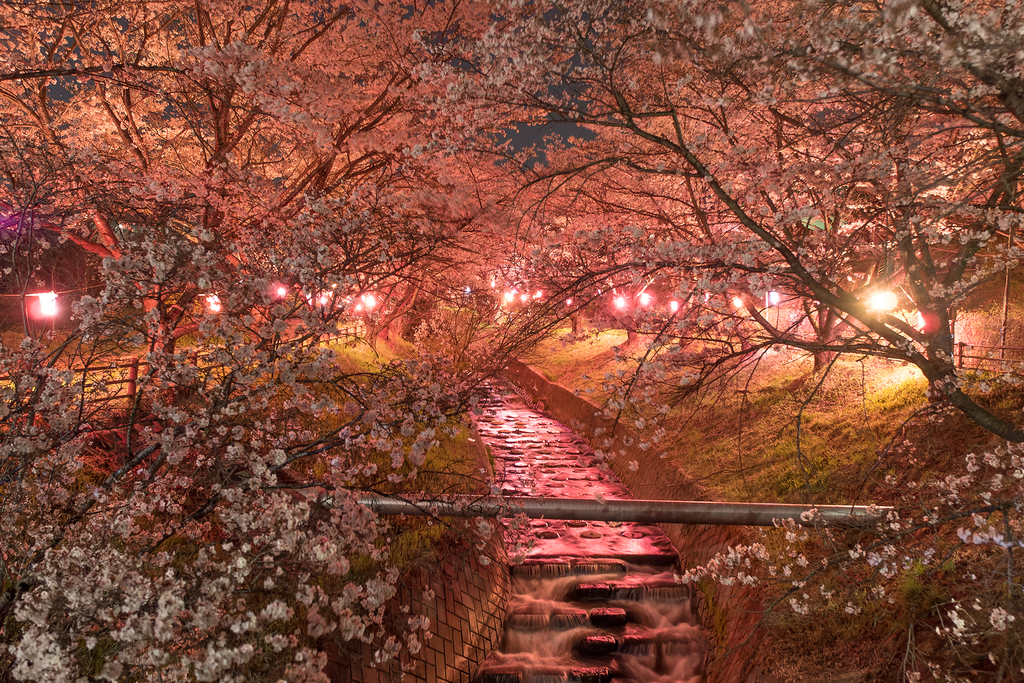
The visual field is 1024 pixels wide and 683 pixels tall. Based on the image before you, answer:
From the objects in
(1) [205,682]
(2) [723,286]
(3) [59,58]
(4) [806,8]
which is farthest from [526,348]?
(3) [59,58]

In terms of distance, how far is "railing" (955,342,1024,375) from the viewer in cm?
857

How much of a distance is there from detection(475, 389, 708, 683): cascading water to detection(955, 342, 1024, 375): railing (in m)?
6.23

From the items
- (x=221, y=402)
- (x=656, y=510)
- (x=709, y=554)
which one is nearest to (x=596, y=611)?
(x=709, y=554)

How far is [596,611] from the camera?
8.12m

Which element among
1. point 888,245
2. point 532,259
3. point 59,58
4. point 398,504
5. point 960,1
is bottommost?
point 398,504

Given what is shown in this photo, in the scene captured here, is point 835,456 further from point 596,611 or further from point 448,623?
point 448,623

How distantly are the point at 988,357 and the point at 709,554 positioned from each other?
583 centimetres

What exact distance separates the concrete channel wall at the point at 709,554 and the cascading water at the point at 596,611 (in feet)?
1.25

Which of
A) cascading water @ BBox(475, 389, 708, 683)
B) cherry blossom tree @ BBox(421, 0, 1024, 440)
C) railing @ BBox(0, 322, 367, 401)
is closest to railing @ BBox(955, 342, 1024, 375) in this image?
cherry blossom tree @ BBox(421, 0, 1024, 440)

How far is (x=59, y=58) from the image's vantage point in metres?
10.0

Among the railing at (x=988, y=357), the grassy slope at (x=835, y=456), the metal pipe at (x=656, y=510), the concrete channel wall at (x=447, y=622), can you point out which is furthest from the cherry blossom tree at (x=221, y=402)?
the railing at (x=988, y=357)

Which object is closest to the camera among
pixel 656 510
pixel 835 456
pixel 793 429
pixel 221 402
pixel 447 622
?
pixel 221 402

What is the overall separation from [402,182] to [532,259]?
538 cm

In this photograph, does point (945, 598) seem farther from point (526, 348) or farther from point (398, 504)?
point (398, 504)
